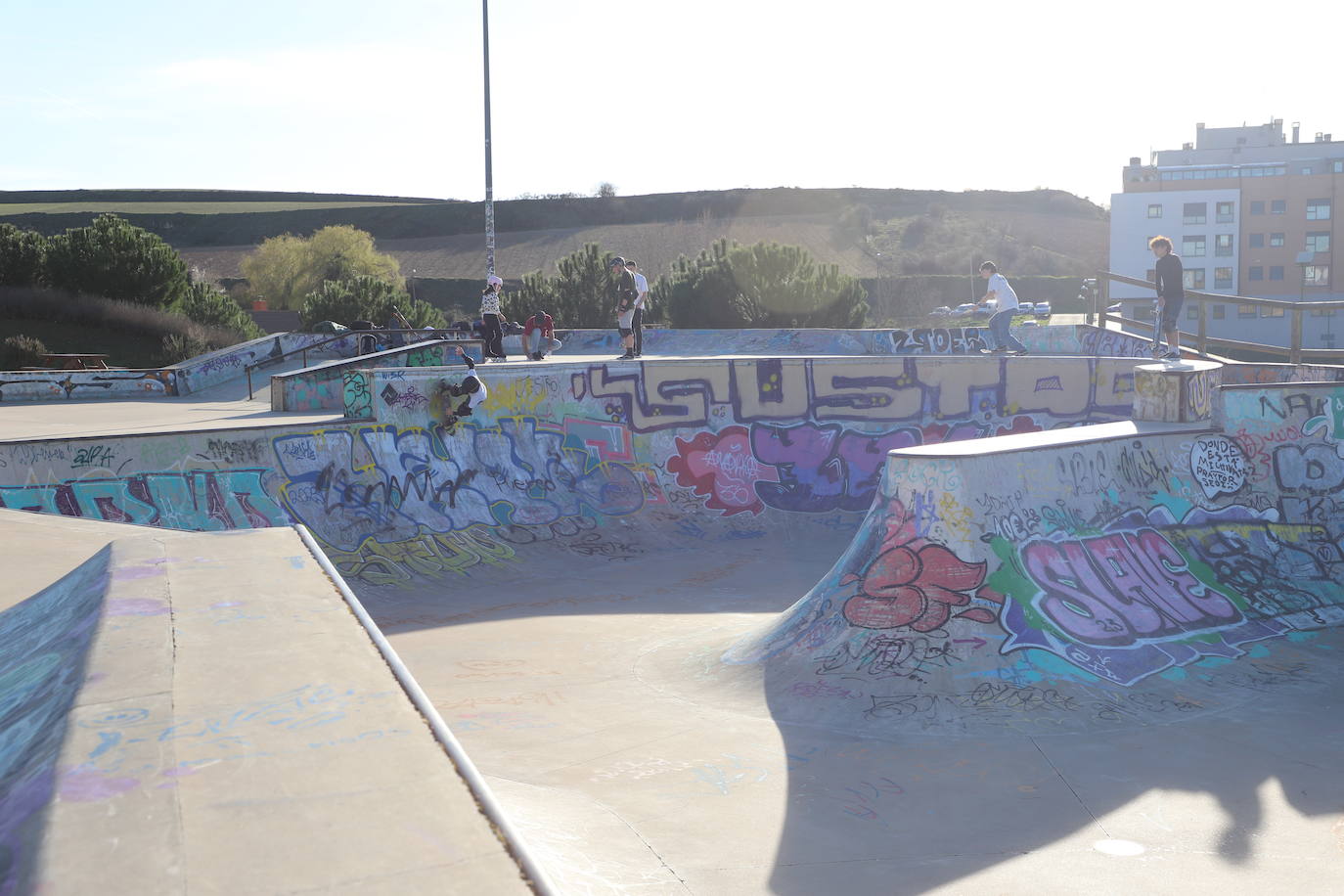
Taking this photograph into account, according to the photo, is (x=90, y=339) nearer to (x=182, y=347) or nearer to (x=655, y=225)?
(x=182, y=347)

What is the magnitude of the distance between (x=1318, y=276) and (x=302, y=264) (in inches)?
2526

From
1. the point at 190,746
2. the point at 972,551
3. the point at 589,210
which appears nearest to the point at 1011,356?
the point at 972,551

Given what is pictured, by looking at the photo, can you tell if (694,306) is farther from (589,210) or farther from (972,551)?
(589,210)

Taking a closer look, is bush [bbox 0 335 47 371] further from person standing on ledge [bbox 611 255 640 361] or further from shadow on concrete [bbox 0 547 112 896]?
shadow on concrete [bbox 0 547 112 896]

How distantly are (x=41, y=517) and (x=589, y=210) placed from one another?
98.5 m

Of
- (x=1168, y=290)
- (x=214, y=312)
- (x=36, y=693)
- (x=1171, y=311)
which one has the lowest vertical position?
(x=36, y=693)

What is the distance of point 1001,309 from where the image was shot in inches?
659

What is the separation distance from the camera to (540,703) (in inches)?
326

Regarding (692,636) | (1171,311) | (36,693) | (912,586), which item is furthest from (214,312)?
(36,693)

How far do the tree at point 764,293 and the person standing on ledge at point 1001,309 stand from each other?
16.3m

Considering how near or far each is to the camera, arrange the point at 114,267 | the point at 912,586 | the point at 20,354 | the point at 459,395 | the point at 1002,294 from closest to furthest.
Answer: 1. the point at 912,586
2. the point at 459,395
3. the point at 1002,294
4. the point at 20,354
5. the point at 114,267

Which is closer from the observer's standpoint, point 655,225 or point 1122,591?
point 1122,591

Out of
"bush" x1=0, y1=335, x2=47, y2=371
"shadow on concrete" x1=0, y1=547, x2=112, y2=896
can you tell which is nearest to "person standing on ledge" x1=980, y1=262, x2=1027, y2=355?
"shadow on concrete" x1=0, y1=547, x2=112, y2=896

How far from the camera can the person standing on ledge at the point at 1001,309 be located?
16156 millimetres
